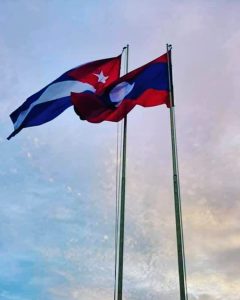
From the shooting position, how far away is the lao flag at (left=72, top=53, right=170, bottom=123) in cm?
2359

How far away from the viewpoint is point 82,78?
2625 centimetres

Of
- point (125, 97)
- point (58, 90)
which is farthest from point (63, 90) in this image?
point (125, 97)

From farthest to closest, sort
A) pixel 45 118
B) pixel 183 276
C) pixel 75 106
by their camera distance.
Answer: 1. pixel 45 118
2. pixel 75 106
3. pixel 183 276

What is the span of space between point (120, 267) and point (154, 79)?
32.6 feet

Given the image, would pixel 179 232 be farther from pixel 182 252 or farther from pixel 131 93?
pixel 131 93

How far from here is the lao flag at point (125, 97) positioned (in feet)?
77.4

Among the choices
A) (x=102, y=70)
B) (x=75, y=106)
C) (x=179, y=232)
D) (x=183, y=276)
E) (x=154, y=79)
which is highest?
(x=102, y=70)

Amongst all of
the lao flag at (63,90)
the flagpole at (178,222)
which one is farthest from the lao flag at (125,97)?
the lao flag at (63,90)

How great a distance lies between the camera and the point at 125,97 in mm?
23969

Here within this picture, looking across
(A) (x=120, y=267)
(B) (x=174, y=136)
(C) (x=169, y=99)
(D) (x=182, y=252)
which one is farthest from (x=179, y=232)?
(C) (x=169, y=99)

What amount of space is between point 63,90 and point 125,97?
4.05 metres

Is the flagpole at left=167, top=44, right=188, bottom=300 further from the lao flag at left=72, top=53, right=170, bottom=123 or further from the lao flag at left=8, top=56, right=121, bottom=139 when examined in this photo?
the lao flag at left=8, top=56, right=121, bottom=139

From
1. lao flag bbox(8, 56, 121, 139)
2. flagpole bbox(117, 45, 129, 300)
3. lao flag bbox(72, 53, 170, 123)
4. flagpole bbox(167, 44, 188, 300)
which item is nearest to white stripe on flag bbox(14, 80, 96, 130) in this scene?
lao flag bbox(8, 56, 121, 139)

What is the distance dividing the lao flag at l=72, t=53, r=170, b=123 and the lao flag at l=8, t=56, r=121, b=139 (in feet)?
5.28
